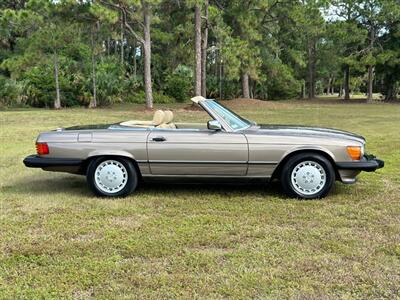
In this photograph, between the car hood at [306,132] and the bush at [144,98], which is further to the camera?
the bush at [144,98]

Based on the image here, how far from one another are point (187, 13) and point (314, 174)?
2260cm

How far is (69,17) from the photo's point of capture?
71.9 feet

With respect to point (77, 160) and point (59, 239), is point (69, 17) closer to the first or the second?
point (77, 160)

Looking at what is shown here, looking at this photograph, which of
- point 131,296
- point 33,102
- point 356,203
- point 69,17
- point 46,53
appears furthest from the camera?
point 33,102

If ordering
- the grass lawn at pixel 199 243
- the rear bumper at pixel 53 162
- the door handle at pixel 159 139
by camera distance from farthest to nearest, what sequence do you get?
the rear bumper at pixel 53 162
the door handle at pixel 159 139
the grass lawn at pixel 199 243

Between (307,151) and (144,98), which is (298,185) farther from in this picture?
(144,98)

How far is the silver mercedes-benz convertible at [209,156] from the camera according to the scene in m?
5.31

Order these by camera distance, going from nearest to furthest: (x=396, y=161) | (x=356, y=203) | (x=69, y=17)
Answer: (x=356, y=203)
(x=396, y=161)
(x=69, y=17)

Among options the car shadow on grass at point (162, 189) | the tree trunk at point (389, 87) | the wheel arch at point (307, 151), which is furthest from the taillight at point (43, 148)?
the tree trunk at point (389, 87)

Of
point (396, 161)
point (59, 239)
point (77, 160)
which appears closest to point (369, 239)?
point (59, 239)

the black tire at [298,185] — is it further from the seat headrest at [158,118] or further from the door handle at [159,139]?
the seat headrest at [158,118]

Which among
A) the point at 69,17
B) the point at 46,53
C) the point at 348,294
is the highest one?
the point at 69,17

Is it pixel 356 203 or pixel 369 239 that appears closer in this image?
pixel 369 239

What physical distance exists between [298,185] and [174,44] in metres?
25.4
